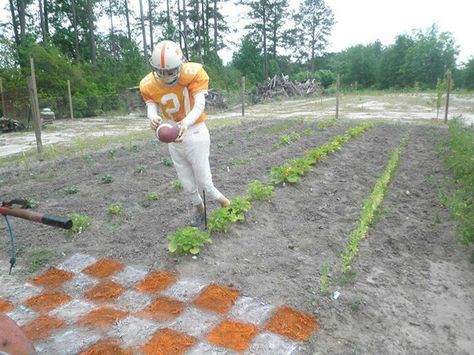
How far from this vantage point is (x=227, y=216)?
4.61 m

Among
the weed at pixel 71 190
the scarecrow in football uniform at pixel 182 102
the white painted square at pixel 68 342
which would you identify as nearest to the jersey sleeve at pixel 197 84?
the scarecrow in football uniform at pixel 182 102

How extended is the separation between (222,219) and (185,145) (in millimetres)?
918

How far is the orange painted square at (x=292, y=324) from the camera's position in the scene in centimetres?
291

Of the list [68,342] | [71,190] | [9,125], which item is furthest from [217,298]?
[9,125]

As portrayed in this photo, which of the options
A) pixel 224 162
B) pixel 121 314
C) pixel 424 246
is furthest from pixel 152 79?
pixel 224 162

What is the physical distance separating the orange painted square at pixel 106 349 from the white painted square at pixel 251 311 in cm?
84

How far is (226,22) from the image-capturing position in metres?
41.9

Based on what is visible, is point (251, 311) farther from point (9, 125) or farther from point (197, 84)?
point (9, 125)

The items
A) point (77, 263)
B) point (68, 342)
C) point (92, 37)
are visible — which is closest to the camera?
point (68, 342)

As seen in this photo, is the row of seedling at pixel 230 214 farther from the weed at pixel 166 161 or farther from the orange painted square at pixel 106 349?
the weed at pixel 166 161

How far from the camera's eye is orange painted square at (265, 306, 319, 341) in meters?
2.91

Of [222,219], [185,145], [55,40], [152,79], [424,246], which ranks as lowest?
[424,246]

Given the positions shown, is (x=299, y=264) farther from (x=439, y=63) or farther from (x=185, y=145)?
(x=439, y=63)

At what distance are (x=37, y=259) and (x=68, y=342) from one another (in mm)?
1520
